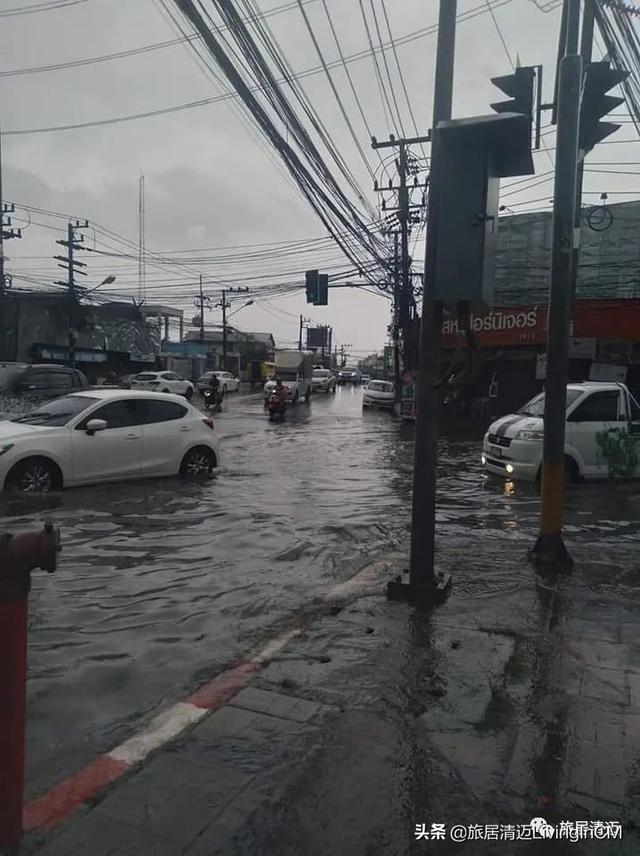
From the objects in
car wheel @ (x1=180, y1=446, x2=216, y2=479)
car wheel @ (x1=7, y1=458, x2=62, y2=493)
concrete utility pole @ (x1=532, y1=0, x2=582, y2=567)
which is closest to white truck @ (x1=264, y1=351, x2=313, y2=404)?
car wheel @ (x1=180, y1=446, x2=216, y2=479)

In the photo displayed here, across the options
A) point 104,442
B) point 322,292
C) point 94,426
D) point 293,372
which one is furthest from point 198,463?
point 293,372

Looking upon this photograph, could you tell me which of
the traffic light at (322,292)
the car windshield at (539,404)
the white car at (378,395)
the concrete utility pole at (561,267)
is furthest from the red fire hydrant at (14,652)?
the white car at (378,395)

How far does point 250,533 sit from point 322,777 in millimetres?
4859

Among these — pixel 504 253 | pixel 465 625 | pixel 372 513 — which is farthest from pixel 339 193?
pixel 504 253

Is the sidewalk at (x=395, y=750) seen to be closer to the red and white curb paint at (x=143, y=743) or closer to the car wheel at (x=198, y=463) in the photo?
the red and white curb paint at (x=143, y=743)

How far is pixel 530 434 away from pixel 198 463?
5.28 metres

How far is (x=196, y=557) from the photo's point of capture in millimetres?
6668

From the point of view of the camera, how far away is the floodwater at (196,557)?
3.78 metres

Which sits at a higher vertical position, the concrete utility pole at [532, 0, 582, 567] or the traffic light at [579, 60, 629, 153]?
the traffic light at [579, 60, 629, 153]

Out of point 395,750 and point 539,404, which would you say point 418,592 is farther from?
point 539,404

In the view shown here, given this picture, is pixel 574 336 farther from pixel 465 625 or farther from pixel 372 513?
pixel 465 625

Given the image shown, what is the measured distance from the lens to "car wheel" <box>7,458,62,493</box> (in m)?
8.75

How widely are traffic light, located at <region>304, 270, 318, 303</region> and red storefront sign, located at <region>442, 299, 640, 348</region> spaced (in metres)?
7.06

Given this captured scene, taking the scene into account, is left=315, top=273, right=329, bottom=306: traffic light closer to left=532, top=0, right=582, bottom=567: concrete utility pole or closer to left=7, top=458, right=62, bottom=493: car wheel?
left=7, top=458, right=62, bottom=493: car wheel
